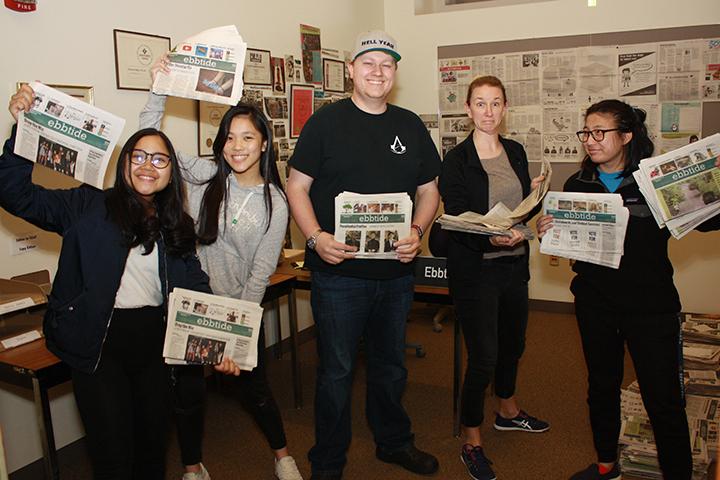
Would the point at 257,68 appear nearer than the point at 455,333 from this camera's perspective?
No

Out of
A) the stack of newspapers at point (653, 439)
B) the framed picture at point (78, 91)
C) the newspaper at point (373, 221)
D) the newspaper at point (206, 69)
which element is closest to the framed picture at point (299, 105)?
the framed picture at point (78, 91)

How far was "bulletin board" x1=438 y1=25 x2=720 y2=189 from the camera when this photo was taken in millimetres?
4484

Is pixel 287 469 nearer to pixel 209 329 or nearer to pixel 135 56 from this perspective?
pixel 209 329

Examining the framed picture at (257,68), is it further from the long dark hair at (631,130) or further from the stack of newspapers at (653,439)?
the stack of newspapers at (653,439)

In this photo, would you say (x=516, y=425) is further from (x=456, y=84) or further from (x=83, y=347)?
(x=456, y=84)

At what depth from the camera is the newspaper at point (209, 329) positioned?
6.29ft

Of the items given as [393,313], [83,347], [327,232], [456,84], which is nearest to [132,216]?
[83,347]

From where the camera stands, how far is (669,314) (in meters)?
2.14

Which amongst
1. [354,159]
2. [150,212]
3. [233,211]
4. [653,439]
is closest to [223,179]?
[233,211]

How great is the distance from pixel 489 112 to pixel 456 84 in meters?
2.84

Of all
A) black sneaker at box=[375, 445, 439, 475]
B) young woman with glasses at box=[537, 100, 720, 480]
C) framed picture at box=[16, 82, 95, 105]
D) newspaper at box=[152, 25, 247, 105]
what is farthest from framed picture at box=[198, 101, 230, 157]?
young woman with glasses at box=[537, 100, 720, 480]

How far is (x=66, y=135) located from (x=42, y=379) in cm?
89

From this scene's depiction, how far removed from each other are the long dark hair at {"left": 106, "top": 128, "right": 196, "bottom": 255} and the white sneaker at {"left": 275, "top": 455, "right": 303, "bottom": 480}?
108 centimetres

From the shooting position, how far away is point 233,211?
2.28 meters
